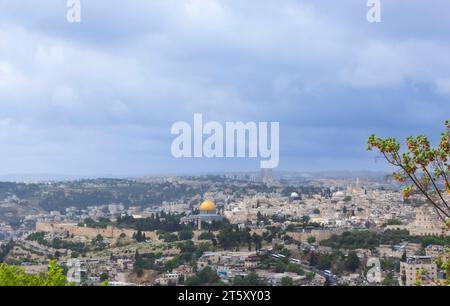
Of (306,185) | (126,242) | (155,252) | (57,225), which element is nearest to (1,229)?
(57,225)

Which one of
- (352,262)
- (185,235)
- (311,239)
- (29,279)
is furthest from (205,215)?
(29,279)

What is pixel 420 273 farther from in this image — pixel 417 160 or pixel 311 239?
pixel 311 239

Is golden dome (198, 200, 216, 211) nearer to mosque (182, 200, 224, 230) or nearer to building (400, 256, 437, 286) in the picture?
mosque (182, 200, 224, 230)

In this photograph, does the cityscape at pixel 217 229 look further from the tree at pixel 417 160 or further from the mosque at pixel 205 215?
the tree at pixel 417 160

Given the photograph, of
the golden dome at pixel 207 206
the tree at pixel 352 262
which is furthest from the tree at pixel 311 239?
the golden dome at pixel 207 206

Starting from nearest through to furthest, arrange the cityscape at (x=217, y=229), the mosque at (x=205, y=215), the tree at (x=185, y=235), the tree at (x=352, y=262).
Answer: the tree at (x=352, y=262) → the cityscape at (x=217, y=229) → the tree at (x=185, y=235) → the mosque at (x=205, y=215)

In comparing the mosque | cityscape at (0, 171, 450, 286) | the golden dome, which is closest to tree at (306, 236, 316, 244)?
cityscape at (0, 171, 450, 286)
